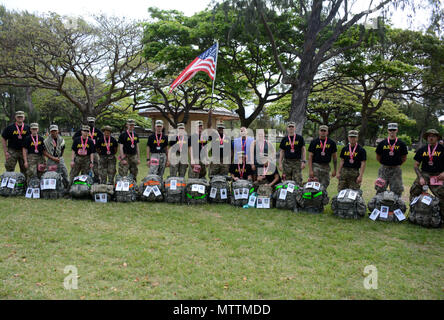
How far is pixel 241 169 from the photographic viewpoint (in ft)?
27.8

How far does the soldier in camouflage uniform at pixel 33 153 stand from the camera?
8.20m

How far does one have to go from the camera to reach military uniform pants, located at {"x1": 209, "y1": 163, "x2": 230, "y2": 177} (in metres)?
8.70

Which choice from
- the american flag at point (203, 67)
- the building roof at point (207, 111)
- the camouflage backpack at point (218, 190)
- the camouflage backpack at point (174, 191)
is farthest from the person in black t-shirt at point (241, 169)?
the building roof at point (207, 111)

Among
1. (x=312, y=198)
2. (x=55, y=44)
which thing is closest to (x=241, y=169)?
(x=312, y=198)

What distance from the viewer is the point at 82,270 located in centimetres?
417

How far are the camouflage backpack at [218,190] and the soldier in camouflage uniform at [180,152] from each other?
135cm

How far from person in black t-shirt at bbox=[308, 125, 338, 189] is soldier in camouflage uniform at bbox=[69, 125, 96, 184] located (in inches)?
225

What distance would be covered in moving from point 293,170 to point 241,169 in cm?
135

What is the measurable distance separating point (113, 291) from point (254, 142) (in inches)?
220

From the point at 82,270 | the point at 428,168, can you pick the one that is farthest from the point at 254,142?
the point at 82,270

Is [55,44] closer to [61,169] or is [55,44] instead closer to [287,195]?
[61,169]

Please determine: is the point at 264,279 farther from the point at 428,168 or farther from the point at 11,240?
the point at 428,168

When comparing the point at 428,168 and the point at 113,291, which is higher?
the point at 428,168

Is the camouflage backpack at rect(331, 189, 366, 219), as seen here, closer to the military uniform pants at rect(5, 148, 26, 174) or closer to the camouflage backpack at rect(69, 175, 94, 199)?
the camouflage backpack at rect(69, 175, 94, 199)
